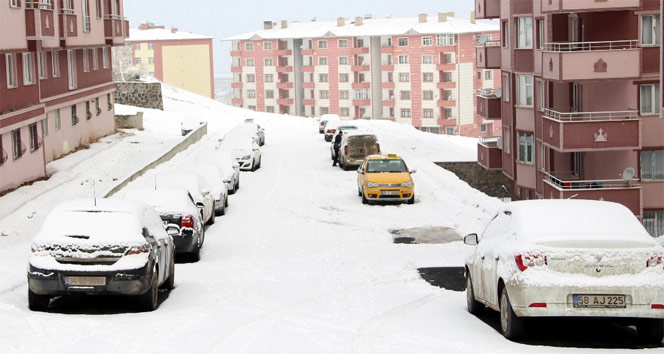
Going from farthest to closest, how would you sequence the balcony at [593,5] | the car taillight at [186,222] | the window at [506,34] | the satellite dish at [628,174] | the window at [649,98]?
the window at [506,34]
the window at [649,98]
the balcony at [593,5]
the satellite dish at [628,174]
the car taillight at [186,222]

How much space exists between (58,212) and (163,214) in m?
5.95

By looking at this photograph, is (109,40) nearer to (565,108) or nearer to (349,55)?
(565,108)

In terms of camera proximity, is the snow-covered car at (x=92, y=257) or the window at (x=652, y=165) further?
the window at (x=652, y=165)

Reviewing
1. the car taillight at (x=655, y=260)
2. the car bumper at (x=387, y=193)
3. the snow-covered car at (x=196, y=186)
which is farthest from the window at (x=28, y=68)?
the car taillight at (x=655, y=260)

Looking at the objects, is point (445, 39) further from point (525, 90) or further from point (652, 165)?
point (652, 165)

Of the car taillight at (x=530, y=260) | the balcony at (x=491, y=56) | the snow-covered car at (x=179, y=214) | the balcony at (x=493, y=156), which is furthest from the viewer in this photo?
the balcony at (x=493, y=156)

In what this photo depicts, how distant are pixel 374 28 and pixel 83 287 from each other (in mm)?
118015

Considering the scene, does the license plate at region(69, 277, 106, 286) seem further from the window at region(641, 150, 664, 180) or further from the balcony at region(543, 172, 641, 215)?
the window at region(641, 150, 664, 180)

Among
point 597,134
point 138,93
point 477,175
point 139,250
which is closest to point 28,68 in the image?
point 597,134

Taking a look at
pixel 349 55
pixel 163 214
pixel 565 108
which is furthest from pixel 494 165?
pixel 349 55

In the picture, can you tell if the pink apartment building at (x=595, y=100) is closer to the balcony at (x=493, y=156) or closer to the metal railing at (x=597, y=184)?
the metal railing at (x=597, y=184)

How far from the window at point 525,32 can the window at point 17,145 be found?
59.4ft

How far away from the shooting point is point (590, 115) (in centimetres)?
3334

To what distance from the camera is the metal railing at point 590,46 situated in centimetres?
3231
